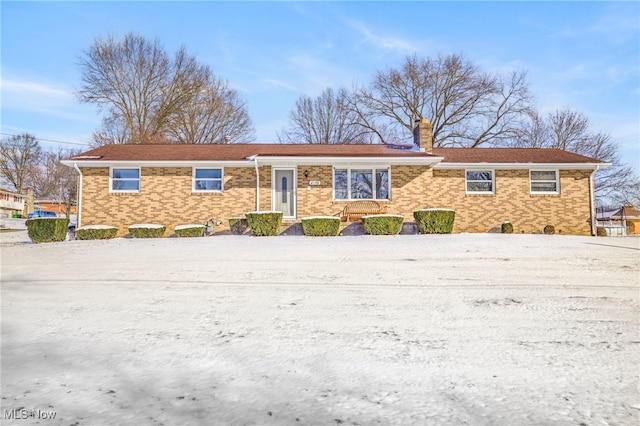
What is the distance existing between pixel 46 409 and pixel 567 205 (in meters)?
19.2

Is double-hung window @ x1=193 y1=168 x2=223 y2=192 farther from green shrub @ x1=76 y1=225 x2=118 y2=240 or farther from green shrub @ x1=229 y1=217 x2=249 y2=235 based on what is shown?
green shrub @ x1=76 y1=225 x2=118 y2=240

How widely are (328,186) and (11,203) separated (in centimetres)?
4915

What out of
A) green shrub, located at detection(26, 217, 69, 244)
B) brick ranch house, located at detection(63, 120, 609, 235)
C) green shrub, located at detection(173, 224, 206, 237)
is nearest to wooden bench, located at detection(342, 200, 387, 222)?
brick ranch house, located at detection(63, 120, 609, 235)

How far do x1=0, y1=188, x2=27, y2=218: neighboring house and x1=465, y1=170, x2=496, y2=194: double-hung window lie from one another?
48.0 meters

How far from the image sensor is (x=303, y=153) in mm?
16906

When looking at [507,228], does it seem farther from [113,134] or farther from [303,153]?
[113,134]

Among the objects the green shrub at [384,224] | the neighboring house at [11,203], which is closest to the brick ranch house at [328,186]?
the green shrub at [384,224]

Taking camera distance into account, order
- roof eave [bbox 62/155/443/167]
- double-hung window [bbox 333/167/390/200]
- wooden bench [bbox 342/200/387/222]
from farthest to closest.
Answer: double-hung window [bbox 333/167/390/200] < wooden bench [bbox 342/200/387/222] < roof eave [bbox 62/155/443/167]

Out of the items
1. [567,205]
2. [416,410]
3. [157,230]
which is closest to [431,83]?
[567,205]

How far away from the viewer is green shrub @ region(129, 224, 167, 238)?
1495 cm

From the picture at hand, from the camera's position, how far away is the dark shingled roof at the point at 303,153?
16.4m

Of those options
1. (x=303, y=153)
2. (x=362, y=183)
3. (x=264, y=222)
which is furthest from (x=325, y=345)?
(x=303, y=153)

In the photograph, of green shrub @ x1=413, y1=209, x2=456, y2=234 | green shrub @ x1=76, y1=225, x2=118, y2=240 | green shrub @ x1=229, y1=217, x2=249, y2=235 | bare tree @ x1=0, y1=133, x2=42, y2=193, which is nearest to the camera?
green shrub @ x1=76, y1=225, x2=118, y2=240

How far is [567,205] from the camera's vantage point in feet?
56.4
